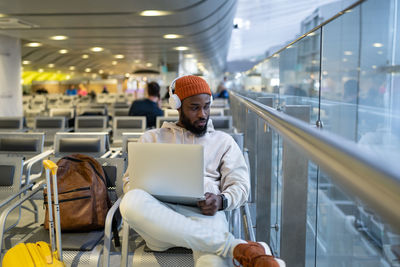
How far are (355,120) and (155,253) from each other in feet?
8.17

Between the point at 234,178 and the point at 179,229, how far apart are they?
645mm

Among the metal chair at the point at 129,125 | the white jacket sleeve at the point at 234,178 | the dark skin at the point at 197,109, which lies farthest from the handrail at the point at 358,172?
the metal chair at the point at 129,125

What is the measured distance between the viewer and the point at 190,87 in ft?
9.63

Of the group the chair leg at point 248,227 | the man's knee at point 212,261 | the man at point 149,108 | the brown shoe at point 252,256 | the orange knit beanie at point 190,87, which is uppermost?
the orange knit beanie at point 190,87

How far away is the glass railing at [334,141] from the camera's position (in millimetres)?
2154

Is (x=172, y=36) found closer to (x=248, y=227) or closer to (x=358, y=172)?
(x=248, y=227)

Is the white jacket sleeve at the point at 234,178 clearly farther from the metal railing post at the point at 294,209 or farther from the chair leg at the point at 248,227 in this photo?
the metal railing post at the point at 294,209

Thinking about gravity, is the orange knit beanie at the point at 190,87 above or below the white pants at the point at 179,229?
above

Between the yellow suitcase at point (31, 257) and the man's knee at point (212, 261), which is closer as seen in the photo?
the man's knee at point (212, 261)

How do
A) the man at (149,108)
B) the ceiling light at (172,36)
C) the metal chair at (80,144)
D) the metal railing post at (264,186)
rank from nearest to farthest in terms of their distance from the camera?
1. the metal railing post at (264,186)
2. the metal chair at (80,144)
3. the man at (149,108)
4. the ceiling light at (172,36)

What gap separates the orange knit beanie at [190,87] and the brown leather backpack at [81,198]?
0.89 meters

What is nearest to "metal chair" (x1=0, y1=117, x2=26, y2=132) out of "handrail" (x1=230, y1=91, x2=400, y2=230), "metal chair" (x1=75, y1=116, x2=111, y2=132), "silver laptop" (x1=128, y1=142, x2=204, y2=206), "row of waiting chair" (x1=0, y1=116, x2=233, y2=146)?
"row of waiting chair" (x1=0, y1=116, x2=233, y2=146)

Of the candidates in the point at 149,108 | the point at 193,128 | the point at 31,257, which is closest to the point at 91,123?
the point at 149,108

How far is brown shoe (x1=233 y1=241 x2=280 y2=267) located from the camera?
1785mm
